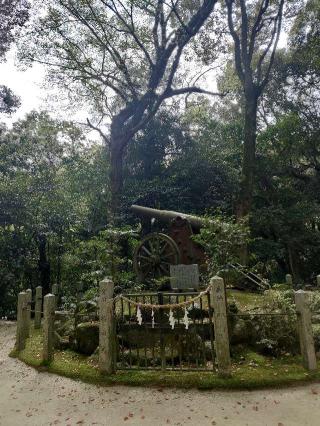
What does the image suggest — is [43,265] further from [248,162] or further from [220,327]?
[220,327]

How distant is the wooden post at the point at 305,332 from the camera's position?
16.9ft

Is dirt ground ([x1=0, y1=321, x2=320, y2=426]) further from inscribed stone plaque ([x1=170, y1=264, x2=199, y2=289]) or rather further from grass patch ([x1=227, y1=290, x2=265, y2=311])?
grass patch ([x1=227, y1=290, x2=265, y2=311])

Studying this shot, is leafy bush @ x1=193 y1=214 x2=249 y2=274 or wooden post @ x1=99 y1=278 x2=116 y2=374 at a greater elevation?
leafy bush @ x1=193 y1=214 x2=249 y2=274

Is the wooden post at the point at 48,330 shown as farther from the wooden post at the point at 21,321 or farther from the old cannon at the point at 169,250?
the old cannon at the point at 169,250

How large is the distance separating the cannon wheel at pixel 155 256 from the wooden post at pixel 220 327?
4497 mm

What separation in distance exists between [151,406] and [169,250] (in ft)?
19.0

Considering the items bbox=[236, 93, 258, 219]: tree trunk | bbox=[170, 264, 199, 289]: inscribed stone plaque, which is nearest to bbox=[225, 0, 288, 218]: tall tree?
bbox=[236, 93, 258, 219]: tree trunk

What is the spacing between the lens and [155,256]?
33.2 feet

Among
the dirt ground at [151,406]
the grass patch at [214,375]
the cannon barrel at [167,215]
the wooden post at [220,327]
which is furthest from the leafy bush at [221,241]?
the dirt ground at [151,406]

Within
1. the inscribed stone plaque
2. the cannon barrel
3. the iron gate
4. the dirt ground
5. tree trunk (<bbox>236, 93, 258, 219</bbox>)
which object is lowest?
the dirt ground

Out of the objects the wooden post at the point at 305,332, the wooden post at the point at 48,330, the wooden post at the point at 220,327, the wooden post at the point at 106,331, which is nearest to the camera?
the wooden post at the point at 220,327

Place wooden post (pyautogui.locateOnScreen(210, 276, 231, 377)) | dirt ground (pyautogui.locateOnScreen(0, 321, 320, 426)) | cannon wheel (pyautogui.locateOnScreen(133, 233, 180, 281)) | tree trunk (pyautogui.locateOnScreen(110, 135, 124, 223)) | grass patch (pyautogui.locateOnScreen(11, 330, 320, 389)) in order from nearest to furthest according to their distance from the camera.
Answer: dirt ground (pyautogui.locateOnScreen(0, 321, 320, 426)) → grass patch (pyautogui.locateOnScreen(11, 330, 320, 389)) → wooden post (pyautogui.locateOnScreen(210, 276, 231, 377)) → cannon wheel (pyautogui.locateOnScreen(133, 233, 180, 281)) → tree trunk (pyautogui.locateOnScreen(110, 135, 124, 223))

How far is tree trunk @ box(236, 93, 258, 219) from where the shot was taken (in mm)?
14312

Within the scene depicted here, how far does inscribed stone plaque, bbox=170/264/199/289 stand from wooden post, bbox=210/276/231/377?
1.61 m
